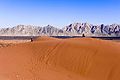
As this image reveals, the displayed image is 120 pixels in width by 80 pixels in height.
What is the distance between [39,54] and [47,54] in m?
0.68

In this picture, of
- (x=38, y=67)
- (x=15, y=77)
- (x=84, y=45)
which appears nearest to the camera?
(x=15, y=77)

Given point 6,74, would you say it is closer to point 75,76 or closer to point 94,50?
point 75,76

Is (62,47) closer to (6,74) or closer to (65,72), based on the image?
(65,72)

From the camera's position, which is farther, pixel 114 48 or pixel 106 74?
pixel 114 48

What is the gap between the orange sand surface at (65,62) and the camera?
43.2 ft

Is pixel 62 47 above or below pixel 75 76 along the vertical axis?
above

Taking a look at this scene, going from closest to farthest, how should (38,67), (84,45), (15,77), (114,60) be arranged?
(15,77) < (114,60) < (38,67) < (84,45)

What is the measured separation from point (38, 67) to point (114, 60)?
4.28 m

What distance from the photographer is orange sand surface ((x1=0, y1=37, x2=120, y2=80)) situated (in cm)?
1316

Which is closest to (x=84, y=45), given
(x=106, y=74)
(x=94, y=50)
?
(x=94, y=50)

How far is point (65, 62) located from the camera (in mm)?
15117

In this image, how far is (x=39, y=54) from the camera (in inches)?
683

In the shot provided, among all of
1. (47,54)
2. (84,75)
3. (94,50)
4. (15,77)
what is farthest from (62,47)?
(15,77)

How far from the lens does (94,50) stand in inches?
607
